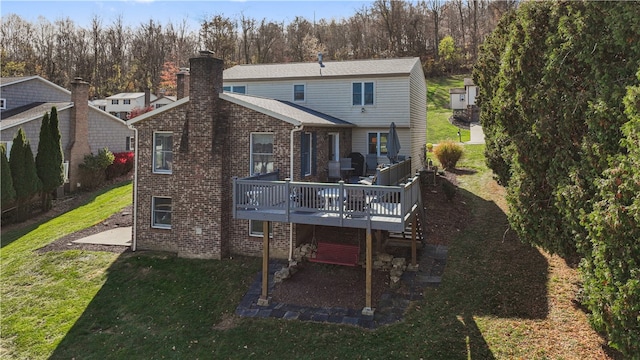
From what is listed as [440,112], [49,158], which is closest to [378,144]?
[49,158]

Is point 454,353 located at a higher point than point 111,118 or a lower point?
lower

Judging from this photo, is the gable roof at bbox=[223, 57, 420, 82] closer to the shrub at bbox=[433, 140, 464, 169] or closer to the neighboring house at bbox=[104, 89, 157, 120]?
the shrub at bbox=[433, 140, 464, 169]

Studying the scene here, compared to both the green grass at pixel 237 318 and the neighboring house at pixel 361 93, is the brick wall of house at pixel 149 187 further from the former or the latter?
the neighboring house at pixel 361 93

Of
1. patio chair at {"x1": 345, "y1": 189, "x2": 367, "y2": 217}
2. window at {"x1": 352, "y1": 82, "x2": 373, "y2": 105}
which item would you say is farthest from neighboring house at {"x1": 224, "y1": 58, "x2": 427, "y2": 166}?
patio chair at {"x1": 345, "y1": 189, "x2": 367, "y2": 217}

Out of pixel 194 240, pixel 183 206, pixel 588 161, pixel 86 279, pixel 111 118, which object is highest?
pixel 111 118

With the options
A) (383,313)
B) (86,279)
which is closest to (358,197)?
(383,313)

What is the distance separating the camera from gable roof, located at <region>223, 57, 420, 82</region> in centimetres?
1934

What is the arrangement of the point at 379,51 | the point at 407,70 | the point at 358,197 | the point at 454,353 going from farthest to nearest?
the point at 379,51 → the point at 407,70 → the point at 358,197 → the point at 454,353

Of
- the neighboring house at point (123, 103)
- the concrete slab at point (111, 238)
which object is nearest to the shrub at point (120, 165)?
the concrete slab at point (111, 238)

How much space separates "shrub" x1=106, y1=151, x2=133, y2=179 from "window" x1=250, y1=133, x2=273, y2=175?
1686 cm

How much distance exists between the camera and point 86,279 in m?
13.4

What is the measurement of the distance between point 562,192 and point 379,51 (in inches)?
2120

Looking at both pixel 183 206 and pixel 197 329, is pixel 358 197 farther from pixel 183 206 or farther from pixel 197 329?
pixel 183 206

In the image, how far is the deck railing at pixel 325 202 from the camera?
10.4 m
